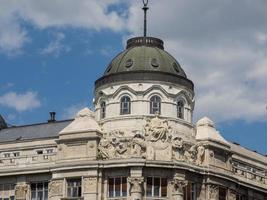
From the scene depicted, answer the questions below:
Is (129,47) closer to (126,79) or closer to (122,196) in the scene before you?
(126,79)

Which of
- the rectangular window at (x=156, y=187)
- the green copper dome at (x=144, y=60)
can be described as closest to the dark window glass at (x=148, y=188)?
the rectangular window at (x=156, y=187)

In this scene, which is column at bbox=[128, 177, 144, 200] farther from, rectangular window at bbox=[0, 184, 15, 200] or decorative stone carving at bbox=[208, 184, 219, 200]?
rectangular window at bbox=[0, 184, 15, 200]

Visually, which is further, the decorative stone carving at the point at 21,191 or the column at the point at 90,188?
the decorative stone carving at the point at 21,191

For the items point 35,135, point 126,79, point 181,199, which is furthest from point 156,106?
point 35,135

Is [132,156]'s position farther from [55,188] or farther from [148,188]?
[55,188]

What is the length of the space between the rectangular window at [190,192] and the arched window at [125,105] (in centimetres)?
997

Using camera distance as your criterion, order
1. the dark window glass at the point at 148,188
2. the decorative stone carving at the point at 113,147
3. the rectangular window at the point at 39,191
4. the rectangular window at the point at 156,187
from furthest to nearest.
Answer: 1. the rectangular window at the point at 39,191
2. the decorative stone carving at the point at 113,147
3. the rectangular window at the point at 156,187
4. the dark window glass at the point at 148,188

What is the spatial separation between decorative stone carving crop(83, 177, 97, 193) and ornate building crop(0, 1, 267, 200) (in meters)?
0.10

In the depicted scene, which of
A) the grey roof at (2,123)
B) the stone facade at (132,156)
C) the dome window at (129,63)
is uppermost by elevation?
the dome window at (129,63)

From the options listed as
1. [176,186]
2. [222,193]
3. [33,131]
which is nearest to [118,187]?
[176,186]

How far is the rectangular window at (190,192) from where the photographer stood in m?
90.5

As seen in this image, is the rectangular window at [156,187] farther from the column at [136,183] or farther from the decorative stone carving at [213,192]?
the decorative stone carving at [213,192]

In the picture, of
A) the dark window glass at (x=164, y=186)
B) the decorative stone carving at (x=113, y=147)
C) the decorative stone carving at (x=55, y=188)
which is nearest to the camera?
the dark window glass at (x=164, y=186)

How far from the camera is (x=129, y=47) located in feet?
325
